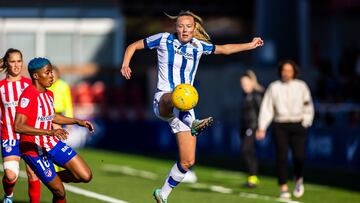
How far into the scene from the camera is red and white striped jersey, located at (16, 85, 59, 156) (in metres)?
12.5

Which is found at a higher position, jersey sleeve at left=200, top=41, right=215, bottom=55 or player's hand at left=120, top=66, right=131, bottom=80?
jersey sleeve at left=200, top=41, right=215, bottom=55

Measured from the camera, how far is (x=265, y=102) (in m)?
17.5

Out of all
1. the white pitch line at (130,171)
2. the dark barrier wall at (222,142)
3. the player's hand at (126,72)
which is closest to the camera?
the player's hand at (126,72)

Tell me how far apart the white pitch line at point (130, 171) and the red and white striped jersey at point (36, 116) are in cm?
855

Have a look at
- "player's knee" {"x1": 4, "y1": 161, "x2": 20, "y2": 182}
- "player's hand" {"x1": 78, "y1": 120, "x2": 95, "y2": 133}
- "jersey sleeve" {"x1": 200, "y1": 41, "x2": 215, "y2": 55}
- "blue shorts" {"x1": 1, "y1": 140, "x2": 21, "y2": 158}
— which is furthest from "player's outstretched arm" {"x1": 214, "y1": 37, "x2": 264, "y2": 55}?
"player's knee" {"x1": 4, "y1": 161, "x2": 20, "y2": 182}

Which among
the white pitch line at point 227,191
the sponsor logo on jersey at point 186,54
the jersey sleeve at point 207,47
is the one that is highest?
the jersey sleeve at point 207,47

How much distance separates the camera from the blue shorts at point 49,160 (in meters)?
12.5

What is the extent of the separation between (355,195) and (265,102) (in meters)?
2.11

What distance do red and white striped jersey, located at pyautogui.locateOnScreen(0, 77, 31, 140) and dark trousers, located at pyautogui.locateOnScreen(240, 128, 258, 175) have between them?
6335 mm

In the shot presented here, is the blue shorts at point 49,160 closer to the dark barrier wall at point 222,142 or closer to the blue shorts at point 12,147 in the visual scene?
the blue shorts at point 12,147

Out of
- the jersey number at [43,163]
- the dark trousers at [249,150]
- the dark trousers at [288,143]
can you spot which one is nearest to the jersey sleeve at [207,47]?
the jersey number at [43,163]

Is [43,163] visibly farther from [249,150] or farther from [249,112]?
[249,112]

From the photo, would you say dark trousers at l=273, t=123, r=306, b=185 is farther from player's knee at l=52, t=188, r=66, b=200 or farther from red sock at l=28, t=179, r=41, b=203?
player's knee at l=52, t=188, r=66, b=200

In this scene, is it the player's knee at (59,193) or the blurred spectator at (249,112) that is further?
the blurred spectator at (249,112)
